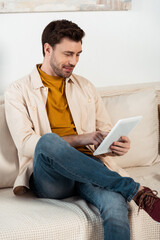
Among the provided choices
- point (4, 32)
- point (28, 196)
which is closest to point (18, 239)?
point (28, 196)

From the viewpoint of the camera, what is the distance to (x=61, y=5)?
2533mm

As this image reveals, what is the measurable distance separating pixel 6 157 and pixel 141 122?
847 mm

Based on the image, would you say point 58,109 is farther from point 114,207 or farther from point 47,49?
point 114,207

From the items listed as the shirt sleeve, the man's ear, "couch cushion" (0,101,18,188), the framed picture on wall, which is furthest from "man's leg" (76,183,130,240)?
the framed picture on wall

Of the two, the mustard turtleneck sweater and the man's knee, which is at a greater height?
the mustard turtleneck sweater

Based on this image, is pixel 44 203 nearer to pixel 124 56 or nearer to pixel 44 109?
pixel 44 109

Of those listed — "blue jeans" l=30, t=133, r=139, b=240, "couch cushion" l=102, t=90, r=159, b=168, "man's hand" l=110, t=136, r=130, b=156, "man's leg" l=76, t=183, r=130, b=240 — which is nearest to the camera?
"man's leg" l=76, t=183, r=130, b=240

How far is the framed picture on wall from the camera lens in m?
2.38

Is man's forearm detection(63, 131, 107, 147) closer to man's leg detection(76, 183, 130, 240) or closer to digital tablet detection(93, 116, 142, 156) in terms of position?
digital tablet detection(93, 116, 142, 156)

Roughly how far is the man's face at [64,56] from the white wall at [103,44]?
442mm

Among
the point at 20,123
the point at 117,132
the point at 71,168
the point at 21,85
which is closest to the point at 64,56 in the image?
the point at 21,85

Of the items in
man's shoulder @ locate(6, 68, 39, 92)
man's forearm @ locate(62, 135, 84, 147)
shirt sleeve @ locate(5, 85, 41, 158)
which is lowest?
man's forearm @ locate(62, 135, 84, 147)

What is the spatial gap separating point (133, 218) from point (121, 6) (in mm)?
1565

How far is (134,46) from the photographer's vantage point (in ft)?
9.41
